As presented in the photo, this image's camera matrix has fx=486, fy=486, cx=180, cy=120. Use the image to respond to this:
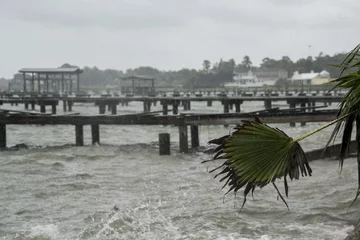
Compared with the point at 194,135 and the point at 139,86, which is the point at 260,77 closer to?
the point at 139,86

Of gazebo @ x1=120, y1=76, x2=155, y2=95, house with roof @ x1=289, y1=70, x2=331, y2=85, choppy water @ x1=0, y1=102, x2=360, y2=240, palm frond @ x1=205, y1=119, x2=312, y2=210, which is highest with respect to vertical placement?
house with roof @ x1=289, y1=70, x2=331, y2=85

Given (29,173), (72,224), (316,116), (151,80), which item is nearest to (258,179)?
(72,224)

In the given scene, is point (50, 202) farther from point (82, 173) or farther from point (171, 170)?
point (171, 170)

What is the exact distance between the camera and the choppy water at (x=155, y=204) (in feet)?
21.9

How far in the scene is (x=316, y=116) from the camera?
1386 centimetres

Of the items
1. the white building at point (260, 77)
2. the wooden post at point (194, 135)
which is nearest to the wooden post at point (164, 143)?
the wooden post at point (194, 135)

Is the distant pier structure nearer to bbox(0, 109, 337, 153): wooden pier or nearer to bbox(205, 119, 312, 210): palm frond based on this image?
bbox(0, 109, 337, 153): wooden pier

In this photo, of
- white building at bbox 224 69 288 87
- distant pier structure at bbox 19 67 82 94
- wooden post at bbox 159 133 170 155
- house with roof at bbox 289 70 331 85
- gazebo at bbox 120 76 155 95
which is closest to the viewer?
wooden post at bbox 159 133 170 155

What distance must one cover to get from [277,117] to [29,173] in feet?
22.9

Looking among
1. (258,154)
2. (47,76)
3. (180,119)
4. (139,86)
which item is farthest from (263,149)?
(139,86)

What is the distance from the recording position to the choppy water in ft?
21.9

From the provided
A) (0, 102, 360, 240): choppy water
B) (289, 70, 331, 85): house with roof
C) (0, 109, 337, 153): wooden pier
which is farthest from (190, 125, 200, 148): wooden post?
(289, 70, 331, 85): house with roof

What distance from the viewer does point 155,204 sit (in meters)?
8.46

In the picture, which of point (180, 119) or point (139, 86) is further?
point (139, 86)
